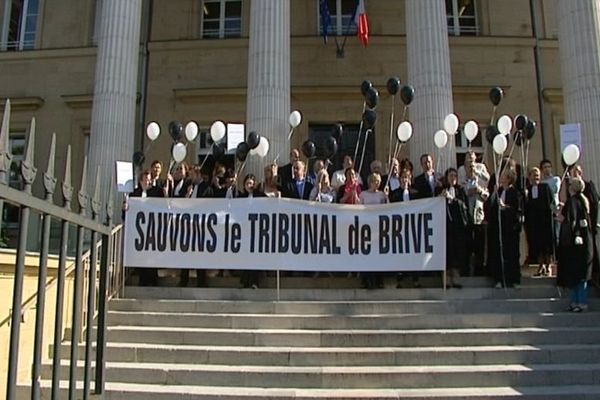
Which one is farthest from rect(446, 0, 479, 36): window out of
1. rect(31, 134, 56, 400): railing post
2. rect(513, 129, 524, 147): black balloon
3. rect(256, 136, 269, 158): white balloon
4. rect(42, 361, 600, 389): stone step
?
rect(31, 134, 56, 400): railing post

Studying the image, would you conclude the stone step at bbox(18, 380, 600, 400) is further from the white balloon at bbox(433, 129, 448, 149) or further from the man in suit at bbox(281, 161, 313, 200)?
the white balloon at bbox(433, 129, 448, 149)

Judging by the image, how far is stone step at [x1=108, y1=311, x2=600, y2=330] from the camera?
27.1ft

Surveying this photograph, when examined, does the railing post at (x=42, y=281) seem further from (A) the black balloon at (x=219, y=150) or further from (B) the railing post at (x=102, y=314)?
(A) the black balloon at (x=219, y=150)

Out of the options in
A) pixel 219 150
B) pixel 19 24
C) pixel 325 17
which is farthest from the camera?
pixel 19 24

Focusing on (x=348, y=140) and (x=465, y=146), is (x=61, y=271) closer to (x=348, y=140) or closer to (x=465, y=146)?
(x=348, y=140)

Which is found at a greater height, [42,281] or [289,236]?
[289,236]

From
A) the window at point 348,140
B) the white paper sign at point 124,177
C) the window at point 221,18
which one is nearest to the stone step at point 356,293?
the white paper sign at point 124,177

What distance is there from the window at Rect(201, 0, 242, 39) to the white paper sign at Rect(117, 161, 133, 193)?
29.5ft

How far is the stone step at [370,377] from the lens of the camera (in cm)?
697

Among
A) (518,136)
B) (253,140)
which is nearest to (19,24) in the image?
(253,140)

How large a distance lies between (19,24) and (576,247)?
18.3m

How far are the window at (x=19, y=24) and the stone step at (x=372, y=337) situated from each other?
14996mm

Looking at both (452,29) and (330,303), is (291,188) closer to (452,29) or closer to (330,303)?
(330,303)

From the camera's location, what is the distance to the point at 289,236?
940 cm
